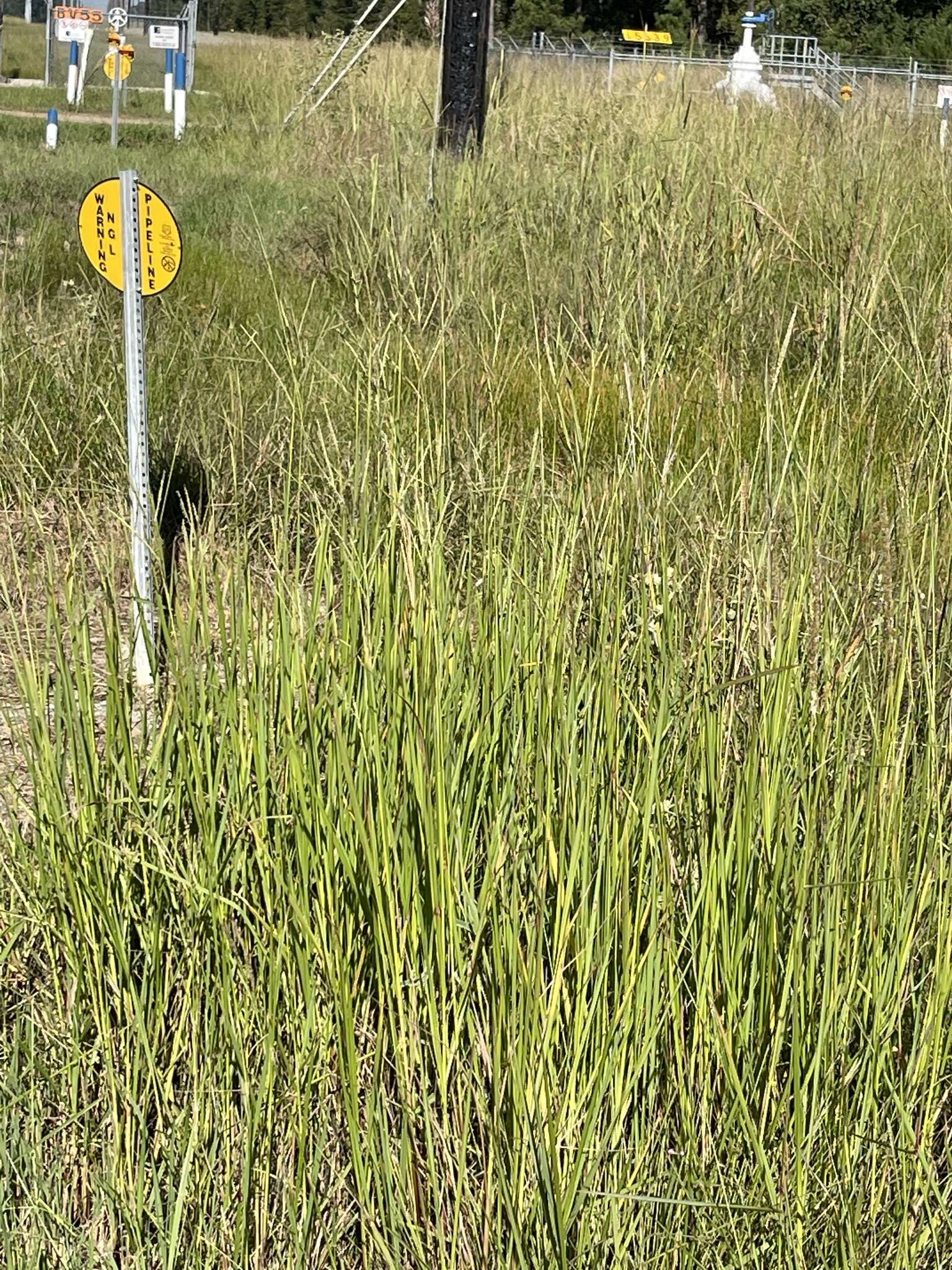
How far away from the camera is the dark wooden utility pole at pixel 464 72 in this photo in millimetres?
7160

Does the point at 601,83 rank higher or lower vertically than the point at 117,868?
higher

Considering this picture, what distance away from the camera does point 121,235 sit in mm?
2430

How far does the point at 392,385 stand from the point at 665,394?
0.79m

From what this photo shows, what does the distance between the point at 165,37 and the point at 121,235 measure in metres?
15.2

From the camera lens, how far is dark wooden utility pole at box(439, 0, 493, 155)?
7.16 meters

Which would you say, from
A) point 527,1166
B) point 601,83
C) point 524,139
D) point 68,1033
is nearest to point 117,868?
point 68,1033

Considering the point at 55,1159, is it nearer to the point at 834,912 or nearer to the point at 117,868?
the point at 117,868

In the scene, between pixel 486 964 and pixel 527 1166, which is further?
pixel 486 964

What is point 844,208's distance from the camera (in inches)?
178

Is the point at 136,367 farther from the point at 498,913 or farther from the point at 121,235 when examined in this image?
the point at 498,913

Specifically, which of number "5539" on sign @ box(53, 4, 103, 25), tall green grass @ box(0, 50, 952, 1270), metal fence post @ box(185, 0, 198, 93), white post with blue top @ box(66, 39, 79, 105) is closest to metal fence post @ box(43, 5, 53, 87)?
white post with blue top @ box(66, 39, 79, 105)

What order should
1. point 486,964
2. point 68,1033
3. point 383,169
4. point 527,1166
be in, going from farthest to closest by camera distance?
1. point 383,169
2. point 68,1033
3. point 486,964
4. point 527,1166

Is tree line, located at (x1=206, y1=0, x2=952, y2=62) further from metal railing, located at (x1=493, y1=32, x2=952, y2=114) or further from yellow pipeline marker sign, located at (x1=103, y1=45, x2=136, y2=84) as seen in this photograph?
yellow pipeline marker sign, located at (x1=103, y1=45, x2=136, y2=84)

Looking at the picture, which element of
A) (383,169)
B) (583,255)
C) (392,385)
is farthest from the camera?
(383,169)
